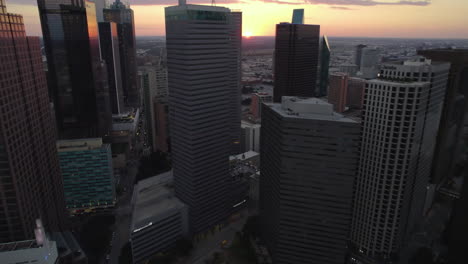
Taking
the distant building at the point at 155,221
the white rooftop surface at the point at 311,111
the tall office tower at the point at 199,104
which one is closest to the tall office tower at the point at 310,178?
the white rooftop surface at the point at 311,111

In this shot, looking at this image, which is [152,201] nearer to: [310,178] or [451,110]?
[310,178]

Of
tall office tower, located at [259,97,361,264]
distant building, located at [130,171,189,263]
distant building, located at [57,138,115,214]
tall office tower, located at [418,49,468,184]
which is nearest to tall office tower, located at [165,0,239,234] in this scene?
distant building, located at [130,171,189,263]

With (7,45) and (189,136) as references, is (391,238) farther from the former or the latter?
(7,45)

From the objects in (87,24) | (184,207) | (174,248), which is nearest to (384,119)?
(184,207)

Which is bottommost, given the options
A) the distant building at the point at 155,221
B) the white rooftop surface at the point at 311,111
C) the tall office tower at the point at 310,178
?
the distant building at the point at 155,221

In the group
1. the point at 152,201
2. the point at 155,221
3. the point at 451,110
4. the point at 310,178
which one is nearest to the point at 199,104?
the point at 152,201

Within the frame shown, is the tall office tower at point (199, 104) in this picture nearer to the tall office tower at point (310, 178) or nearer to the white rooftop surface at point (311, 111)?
the tall office tower at point (310, 178)

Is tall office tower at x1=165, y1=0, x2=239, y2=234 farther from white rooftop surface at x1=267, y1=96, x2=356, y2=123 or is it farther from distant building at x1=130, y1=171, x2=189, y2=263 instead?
white rooftop surface at x1=267, y1=96, x2=356, y2=123
